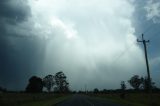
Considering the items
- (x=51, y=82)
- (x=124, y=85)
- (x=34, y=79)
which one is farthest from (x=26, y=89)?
(x=124, y=85)

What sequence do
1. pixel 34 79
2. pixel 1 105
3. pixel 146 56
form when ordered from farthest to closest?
pixel 34 79
pixel 146 56
pixel 1 105

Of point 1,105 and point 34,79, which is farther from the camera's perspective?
point 34,79

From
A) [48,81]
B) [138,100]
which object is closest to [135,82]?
[48,81]

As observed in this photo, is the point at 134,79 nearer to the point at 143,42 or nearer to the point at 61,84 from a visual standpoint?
the point at 61,84

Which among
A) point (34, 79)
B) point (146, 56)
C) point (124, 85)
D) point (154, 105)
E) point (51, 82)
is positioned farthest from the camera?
point (51, 82)

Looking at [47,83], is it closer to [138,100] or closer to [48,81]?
[48,81]

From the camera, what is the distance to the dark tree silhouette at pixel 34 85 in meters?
170

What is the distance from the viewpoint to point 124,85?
16100cm

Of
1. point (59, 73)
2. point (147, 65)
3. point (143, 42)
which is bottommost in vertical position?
point (147, 65)

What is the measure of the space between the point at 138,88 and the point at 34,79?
66657 millimetres

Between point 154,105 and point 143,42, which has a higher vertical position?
point 143,42

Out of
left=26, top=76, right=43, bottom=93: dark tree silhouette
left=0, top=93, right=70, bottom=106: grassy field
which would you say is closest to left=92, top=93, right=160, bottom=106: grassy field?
left=0, top=93, right=70, bottom=106: grassy field

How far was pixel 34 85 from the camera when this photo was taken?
17125 cm

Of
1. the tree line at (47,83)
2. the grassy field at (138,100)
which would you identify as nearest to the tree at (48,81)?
the tree line at (47,83)
